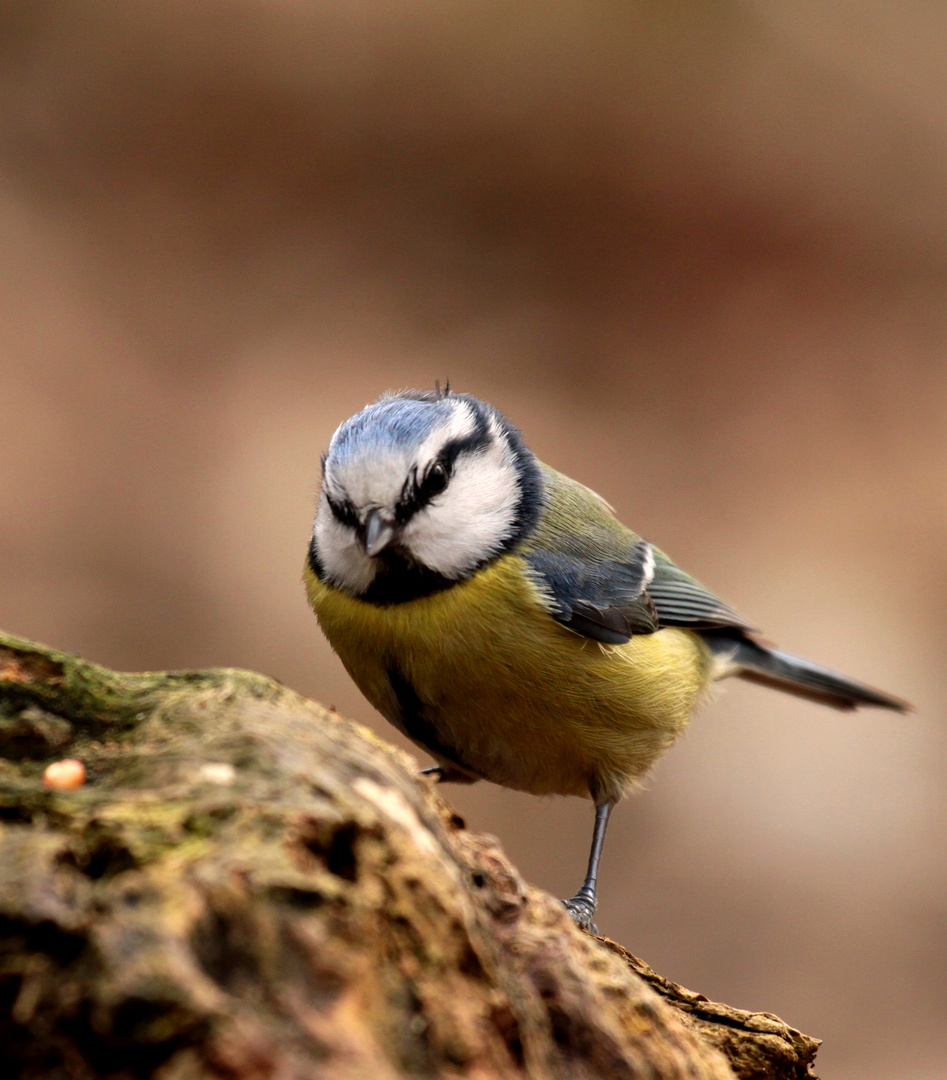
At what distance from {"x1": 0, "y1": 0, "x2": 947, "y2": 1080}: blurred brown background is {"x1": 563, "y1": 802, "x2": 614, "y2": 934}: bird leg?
177 cm

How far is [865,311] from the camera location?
7.03 meters

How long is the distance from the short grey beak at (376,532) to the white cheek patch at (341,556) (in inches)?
2.9

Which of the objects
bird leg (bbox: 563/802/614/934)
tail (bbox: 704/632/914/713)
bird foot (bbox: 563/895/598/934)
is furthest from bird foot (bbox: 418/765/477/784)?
tail (bbox: 704/632/914/713)

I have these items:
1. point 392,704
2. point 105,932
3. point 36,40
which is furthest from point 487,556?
point 36,40

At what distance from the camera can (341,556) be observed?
8.20 feet

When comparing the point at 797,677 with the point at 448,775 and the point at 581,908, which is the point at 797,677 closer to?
the point at 448,775

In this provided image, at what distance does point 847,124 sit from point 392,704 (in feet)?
19.8

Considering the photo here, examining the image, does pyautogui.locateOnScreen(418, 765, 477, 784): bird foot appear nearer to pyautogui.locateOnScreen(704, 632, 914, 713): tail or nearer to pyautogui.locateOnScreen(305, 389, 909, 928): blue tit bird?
pyautogui.locateOnScreen(305, 389, 909, 928): blue tit bird

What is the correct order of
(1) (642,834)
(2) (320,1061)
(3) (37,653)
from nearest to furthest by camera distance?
(2) (320,1061)
(3) (37,653)
(1) (642,834)

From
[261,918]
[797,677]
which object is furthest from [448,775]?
[261,918]

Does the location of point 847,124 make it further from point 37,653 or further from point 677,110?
point 37,653

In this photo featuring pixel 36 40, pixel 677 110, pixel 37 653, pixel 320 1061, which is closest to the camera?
pixel 320 1061

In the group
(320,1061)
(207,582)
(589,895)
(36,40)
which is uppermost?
(36,40)

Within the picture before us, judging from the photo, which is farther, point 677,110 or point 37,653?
point 677,110
